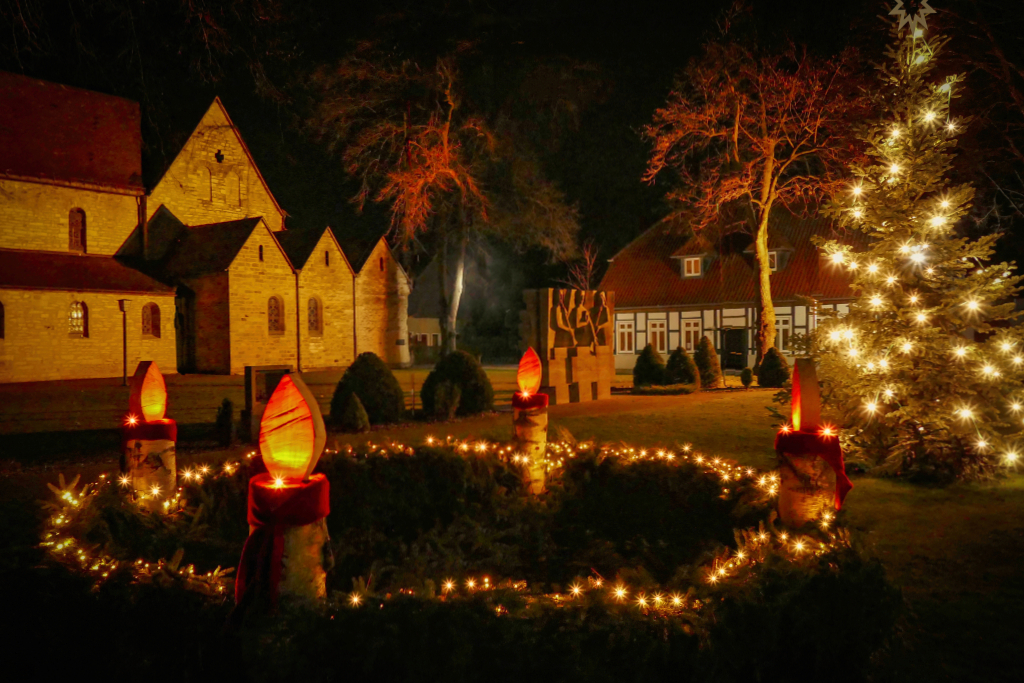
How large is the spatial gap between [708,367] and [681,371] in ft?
4.40

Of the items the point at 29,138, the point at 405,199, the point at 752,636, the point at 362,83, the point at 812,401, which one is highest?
the point at 362,83

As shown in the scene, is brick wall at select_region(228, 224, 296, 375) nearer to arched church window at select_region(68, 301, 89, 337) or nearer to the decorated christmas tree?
arched church window at select_region(68, 301, 89, 337)

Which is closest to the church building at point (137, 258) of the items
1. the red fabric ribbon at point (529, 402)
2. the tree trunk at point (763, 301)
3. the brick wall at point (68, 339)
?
the brick wall at point (68, 339)

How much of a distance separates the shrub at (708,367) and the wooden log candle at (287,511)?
21181 mm

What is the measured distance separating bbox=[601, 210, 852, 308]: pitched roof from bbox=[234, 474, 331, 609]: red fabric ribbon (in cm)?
2951

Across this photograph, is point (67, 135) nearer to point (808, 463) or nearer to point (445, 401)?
point (445, 401)

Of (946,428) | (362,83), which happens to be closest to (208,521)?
(946,428)

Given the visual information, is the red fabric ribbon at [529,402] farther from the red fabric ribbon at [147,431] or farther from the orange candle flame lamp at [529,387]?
the red fabric ribbon at [147,431]

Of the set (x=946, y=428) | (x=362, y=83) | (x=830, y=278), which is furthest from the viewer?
(x=830, y=278)

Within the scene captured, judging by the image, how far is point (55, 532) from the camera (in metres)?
4.60

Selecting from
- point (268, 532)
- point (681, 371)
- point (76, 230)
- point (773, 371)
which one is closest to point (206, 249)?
point (76, 230)

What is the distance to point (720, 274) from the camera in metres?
36.1

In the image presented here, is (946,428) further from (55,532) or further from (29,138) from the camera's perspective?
(29,138)

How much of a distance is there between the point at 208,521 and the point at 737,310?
3210cm
